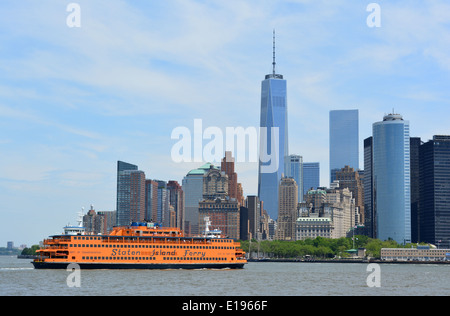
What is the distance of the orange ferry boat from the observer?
11744 centimetres

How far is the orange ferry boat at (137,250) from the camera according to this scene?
117438 millimetres

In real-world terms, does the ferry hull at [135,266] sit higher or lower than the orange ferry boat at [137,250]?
lower

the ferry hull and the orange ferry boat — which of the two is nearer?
the ferry hull

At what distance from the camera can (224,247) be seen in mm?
134875

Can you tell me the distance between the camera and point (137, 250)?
406 feet

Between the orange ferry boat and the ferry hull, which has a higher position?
the orange ferry boat

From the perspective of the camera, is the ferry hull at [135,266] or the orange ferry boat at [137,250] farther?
the orange ferry boat at [137,250]

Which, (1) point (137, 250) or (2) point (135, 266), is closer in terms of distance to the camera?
(2) point (135, 266)
